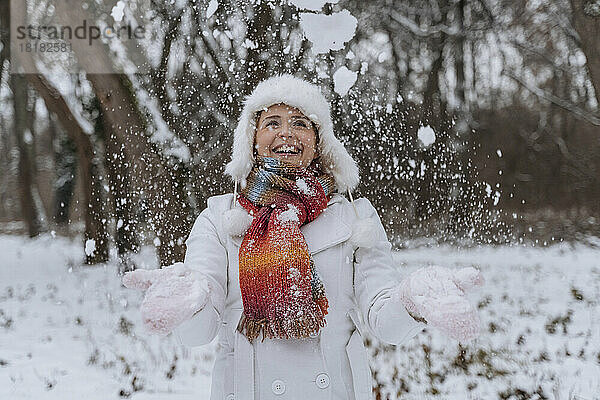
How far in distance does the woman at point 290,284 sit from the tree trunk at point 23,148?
14222 millimetres

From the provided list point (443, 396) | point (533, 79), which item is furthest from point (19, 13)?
point (533, 79)

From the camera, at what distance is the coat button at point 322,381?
6.26ft

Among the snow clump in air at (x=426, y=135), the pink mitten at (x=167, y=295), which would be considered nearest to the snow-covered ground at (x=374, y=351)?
the snow clump in air at (x=426, y=135)

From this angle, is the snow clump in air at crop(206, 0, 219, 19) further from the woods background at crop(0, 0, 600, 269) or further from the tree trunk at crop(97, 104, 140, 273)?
the tree trunk at crop(97, 104, 140, 273)

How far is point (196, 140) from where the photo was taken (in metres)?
8.23

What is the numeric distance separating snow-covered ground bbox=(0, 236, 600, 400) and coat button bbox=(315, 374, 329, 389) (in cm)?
295

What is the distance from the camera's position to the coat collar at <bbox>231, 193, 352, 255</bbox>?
203cm

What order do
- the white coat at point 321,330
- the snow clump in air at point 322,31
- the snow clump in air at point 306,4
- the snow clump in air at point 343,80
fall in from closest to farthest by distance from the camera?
the white coat at point 321,330, the snow clump in air at point 322,31, the snow clump in air at point 306,4, the snow clump in air at point 343,80

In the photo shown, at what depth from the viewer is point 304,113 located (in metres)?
2.21

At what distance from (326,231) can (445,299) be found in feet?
2.08

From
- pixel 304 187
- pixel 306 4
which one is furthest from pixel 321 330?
pixel 306 4

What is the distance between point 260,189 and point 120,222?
8083 mm

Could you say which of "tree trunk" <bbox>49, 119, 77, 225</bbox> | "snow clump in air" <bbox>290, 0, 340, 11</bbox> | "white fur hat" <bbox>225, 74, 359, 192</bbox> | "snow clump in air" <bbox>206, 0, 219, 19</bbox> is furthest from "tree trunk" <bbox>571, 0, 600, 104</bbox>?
"tree trunk" <bbox>49, 119, 77, 225</bbox>

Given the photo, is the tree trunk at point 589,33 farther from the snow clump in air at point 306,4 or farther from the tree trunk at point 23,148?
the tree trunk at point 23,148
